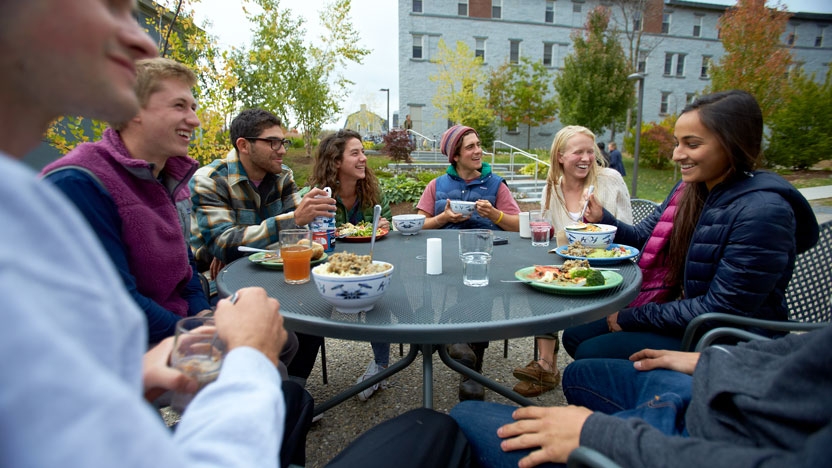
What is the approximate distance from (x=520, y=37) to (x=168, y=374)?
3778 cm

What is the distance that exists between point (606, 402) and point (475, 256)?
2.61 ft

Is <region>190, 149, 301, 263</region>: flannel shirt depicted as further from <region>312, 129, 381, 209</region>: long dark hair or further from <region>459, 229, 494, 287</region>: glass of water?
<region>459, 229, 494, 287</region>: glass of water

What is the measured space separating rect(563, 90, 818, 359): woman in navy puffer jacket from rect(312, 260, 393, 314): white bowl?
1.31m

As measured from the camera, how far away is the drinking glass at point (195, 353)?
96cm

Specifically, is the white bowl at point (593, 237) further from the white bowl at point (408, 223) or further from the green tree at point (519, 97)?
the green tree at point (519, 97)

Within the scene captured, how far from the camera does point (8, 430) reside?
1.26 feet

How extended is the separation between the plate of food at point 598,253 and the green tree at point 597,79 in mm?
23205

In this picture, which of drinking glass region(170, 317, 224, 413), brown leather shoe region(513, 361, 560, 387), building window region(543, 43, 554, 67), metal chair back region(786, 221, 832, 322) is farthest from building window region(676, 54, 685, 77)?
drinking glass region(170, 317, 224, 413)

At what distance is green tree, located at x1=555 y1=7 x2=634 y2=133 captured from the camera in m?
23.7

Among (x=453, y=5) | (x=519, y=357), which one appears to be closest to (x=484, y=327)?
(x=519, y=357)

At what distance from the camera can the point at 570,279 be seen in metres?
1.90

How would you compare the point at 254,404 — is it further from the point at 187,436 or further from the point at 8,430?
the point at 8,430

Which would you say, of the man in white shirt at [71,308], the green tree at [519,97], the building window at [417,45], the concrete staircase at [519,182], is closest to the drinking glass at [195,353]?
the man in white shirt at [71,308]

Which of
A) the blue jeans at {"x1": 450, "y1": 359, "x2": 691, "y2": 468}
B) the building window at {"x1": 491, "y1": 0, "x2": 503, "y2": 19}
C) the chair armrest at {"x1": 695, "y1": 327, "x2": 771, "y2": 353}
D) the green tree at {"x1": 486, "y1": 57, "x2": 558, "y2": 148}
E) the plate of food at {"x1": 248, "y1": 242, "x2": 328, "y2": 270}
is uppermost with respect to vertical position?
the building window at {"x1": 491, "y1": 0, "x2": 503, "y2": 19}
